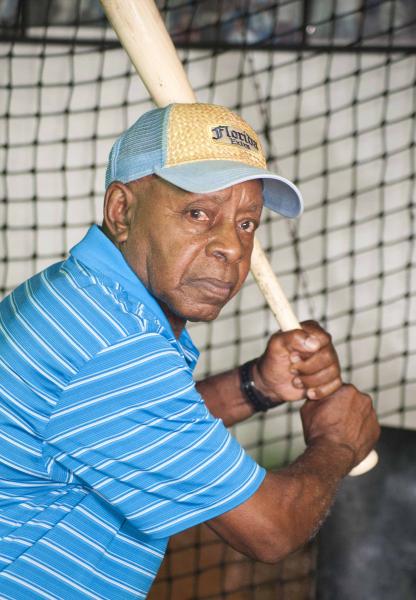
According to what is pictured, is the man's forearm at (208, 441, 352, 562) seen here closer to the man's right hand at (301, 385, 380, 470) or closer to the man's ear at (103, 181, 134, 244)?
the man's right hand at (301, 385, 380, 470)

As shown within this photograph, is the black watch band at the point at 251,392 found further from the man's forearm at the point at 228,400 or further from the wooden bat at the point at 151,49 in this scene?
the wooden bat at the point at 151,49

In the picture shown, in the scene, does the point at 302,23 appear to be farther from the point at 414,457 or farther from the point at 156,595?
the point at 156,595

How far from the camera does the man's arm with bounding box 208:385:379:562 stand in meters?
1.11

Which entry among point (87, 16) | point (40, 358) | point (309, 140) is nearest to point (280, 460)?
point (309, 140)

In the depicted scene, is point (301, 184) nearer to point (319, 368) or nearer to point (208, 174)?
point (319, 368)

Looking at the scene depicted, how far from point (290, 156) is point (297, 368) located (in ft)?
9.60

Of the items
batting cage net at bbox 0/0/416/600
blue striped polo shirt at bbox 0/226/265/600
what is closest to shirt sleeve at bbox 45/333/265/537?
blue striped polo shirt at bbox 0/226/265/600

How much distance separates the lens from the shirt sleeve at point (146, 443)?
1037 millimetres

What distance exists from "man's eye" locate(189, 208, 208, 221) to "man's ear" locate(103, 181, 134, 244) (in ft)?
0.32

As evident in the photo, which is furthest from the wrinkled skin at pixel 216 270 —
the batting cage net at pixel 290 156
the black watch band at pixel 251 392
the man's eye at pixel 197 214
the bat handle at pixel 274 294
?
the batting cage net at pixel 290 156

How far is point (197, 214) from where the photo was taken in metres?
1.17

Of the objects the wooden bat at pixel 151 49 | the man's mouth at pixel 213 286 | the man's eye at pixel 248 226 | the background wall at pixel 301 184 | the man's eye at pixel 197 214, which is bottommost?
the background wall at pixel 301 184

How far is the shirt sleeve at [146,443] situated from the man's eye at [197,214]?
19 cm

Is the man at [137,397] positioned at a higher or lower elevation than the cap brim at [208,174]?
lower
